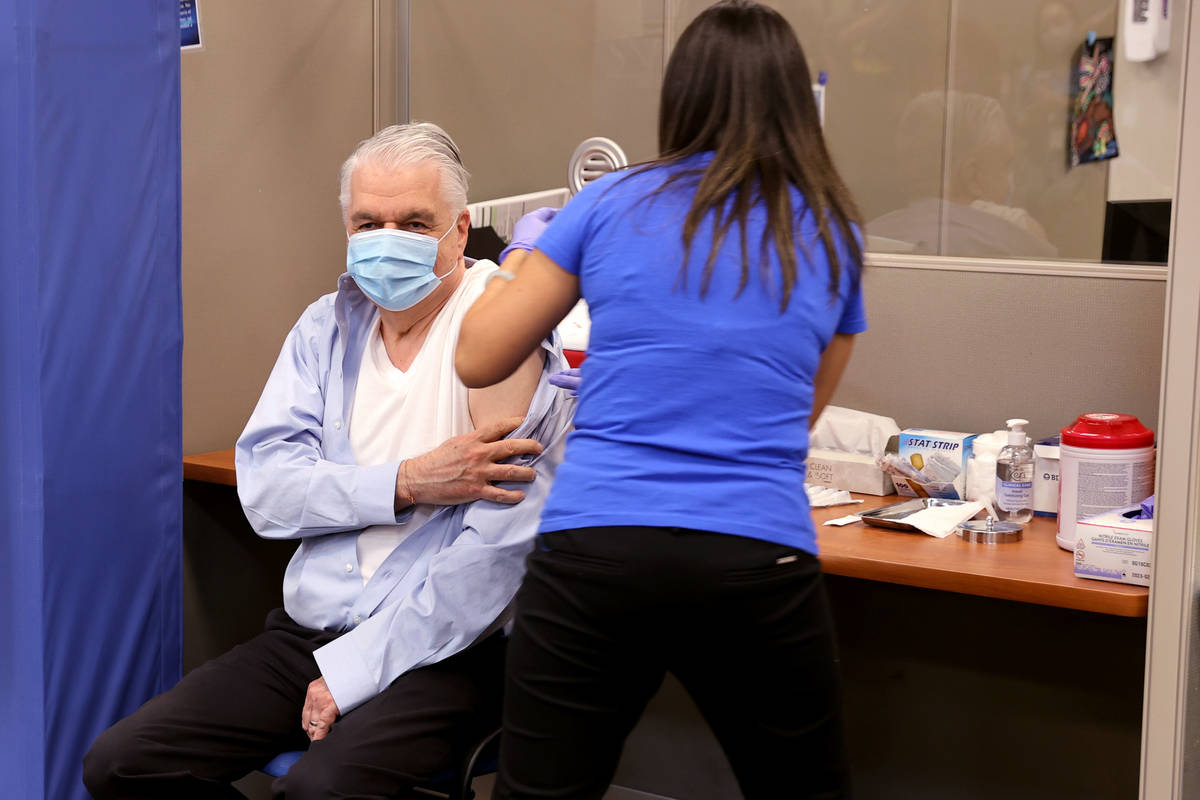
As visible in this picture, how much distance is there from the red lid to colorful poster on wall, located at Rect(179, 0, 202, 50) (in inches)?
65.8

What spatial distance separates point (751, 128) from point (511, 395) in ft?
2.11

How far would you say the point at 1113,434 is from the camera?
61.4 inches

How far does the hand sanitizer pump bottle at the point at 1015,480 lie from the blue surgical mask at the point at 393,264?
895 mm

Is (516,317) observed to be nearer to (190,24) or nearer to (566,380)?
(566,380)

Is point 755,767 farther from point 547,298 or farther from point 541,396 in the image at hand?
point 541,396

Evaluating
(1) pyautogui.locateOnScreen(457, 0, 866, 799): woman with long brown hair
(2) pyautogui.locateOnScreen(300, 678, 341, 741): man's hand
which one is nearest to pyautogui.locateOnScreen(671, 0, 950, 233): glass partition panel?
(1) pyautogui.locateOnScreen(457, 0, 866, 799): woman with long brown hair

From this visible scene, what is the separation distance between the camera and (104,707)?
5.70 ft

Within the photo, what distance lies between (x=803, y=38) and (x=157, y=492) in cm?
164

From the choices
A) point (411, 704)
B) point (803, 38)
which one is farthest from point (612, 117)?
point (411, 704)

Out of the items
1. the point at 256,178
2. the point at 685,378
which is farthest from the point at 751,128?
the point at 256,178

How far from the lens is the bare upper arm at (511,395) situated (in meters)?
1.64

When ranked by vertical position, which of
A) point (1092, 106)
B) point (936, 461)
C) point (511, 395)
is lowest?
point (936, 461)

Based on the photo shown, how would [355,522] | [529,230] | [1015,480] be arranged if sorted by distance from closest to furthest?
[529,230]
[355,522]
[1015,480]

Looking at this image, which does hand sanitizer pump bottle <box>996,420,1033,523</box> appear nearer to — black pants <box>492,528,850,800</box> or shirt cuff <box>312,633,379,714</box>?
black pants <box>492,528,850,800</box>
